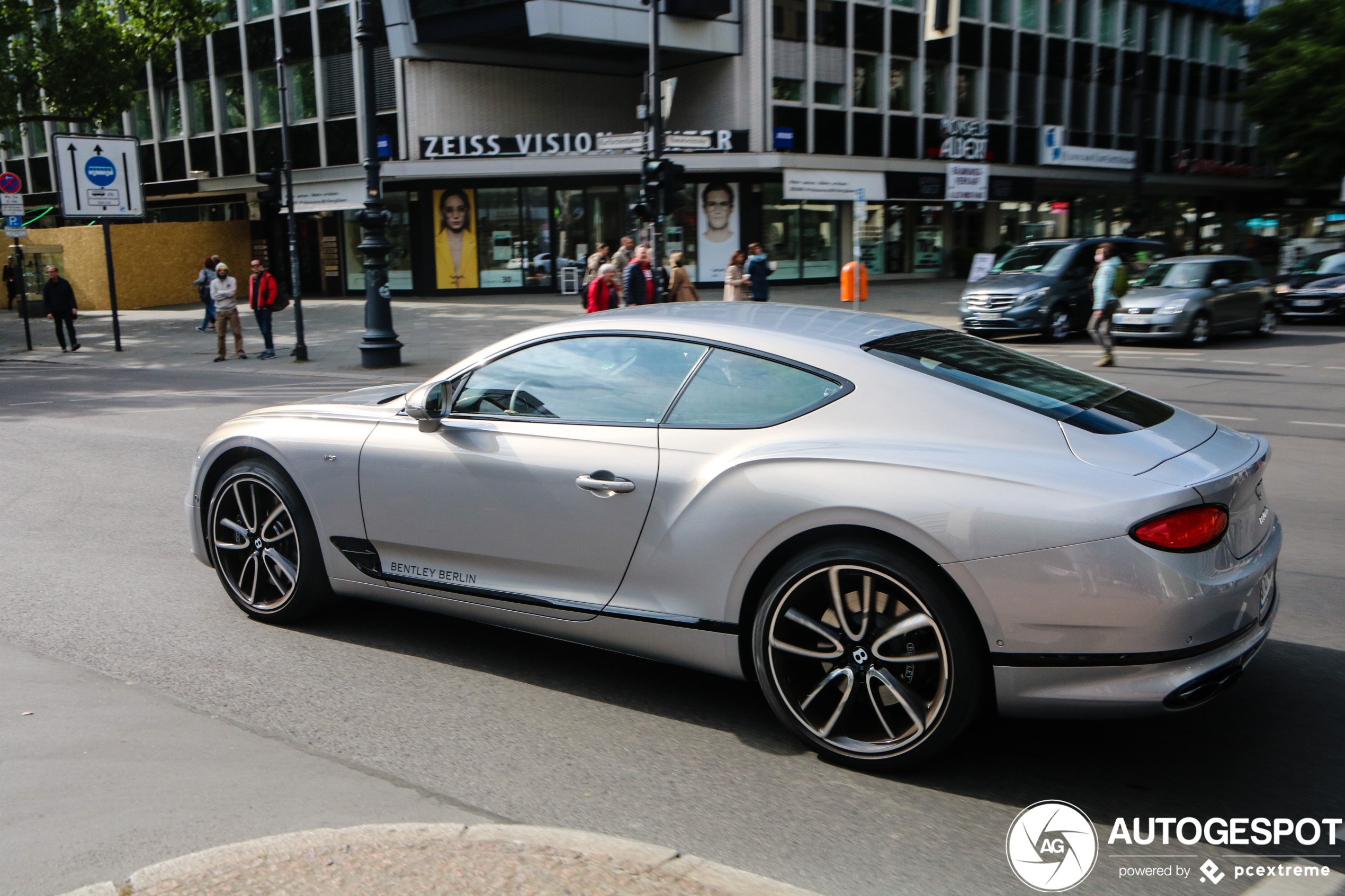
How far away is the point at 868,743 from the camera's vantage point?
353 cm

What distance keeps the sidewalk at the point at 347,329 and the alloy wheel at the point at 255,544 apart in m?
11.0

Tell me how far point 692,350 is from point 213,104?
39.0 m

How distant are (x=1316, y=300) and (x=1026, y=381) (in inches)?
875

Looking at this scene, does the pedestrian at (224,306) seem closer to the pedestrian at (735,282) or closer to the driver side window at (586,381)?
the pedestrian at (735,282)

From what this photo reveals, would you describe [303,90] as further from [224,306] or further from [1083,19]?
[1083,19]

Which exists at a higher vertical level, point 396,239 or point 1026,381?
point 396,239

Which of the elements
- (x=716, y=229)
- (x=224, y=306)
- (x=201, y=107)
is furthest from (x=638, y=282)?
(x=201, y=107)

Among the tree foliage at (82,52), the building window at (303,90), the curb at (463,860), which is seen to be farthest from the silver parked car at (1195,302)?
the building window at (303,90)

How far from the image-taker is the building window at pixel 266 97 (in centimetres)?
3659

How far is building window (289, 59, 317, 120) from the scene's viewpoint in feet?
116

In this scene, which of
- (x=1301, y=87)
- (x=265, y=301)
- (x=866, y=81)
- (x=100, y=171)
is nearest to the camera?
(x=265, y=301)

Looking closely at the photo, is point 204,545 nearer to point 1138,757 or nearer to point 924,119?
point 1138,757

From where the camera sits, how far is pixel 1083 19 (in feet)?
141

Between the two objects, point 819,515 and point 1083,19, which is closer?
point 819,515
